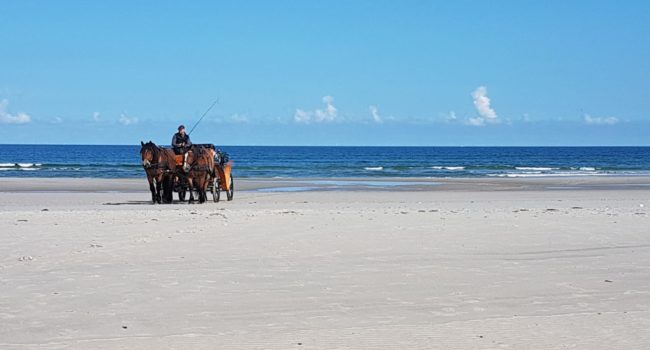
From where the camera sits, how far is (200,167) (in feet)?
74.9

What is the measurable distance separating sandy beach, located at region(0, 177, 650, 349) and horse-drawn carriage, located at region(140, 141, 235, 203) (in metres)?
6.77

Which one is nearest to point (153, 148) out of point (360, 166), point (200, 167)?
point (200, 167)

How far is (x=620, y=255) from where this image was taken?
1111cm

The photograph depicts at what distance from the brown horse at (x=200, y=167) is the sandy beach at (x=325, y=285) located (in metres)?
7.23

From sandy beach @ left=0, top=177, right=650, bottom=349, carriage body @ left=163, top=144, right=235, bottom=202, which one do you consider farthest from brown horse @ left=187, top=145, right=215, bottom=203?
sandy beach @ left=0, top=177, right=650, bottom=349

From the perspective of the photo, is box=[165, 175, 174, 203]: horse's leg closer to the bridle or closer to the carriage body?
the carriage body

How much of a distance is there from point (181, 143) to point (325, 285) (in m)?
14.7

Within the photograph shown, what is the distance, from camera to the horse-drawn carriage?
22250mm

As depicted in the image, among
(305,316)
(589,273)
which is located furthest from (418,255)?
(305,316)

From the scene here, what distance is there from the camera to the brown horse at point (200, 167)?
22734 millimetres

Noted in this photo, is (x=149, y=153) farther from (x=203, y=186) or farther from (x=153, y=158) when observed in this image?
(x=203, y=186)

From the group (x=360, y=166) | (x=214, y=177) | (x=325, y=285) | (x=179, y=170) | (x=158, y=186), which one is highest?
(x=179, y=170)

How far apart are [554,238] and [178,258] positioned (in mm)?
5241

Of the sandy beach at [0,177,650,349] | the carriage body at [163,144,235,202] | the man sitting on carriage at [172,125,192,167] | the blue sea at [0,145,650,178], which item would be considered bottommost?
the blue sea at [0,145,650,178]
